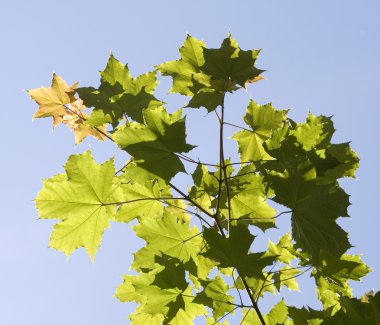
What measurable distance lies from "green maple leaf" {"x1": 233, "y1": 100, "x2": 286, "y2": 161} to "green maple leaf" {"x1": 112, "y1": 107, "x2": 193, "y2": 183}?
836 millimetres

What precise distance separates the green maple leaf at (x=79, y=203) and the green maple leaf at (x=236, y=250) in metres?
0.83

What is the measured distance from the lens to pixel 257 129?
10.4ft

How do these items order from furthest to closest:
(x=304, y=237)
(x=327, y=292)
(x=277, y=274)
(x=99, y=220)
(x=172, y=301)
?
1. (x=277, y=274)
2. (x=327, y=292)
3. (x=99, y=220)
4. (x=172, y=301)
5. (x=304, y=237)

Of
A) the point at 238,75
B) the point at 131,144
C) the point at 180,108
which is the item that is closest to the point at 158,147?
the point at 131,144

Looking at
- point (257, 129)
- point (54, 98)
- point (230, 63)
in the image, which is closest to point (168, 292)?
point (257, 129)

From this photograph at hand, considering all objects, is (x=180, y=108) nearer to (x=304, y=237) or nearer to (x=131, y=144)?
(x=131, y=144)

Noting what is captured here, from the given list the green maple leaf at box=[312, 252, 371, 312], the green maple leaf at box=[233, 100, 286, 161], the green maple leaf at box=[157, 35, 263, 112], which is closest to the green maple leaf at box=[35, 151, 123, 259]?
the green maple leaf at box=[157, 35, 263, 112]

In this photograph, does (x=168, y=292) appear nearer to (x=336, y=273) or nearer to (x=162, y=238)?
(x=162, y=238)

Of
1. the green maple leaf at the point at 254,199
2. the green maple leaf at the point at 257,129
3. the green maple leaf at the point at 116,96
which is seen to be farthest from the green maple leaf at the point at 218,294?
the green maple leaf at the point at 116,96

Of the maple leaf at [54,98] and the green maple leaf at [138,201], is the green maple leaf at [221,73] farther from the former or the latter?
the maple leaf at [54,98]

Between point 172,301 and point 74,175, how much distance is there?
973 millimetres

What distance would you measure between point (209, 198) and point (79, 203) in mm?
920

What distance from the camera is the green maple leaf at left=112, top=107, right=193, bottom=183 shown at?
2471 millimetres

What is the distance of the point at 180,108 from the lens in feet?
9.29
